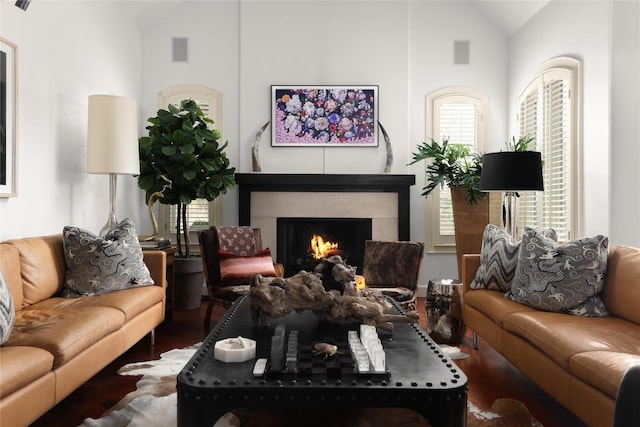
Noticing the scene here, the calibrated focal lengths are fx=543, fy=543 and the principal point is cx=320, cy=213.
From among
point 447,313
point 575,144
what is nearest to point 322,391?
point 447,313

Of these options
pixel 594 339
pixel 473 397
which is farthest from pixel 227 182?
pixel 594 339

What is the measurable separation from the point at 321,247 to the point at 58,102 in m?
3.04

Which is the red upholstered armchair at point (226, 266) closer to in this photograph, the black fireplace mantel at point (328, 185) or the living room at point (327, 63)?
the black fireplace mantel at point (328, 185)

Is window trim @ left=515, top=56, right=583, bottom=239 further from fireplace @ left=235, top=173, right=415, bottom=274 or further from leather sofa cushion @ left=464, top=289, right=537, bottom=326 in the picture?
fireplace @ left=235, top=173, right=415, bottom=274

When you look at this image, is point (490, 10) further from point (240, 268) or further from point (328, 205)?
point (240, 268)

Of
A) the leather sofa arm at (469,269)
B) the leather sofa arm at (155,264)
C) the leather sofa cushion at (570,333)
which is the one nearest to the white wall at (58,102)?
the leather sofa arm at (155,264)

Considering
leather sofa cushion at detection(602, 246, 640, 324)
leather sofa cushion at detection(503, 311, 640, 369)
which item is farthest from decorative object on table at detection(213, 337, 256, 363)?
leather sofa cushion at detection(602, 246, 640, 324)

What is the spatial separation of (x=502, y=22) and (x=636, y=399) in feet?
18.2

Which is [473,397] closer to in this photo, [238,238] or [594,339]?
[594,339]

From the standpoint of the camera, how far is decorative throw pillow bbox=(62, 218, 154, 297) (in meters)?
3.52

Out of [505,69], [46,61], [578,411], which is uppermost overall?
[505,69]

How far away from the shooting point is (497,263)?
145 inches

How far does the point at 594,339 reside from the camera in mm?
2453

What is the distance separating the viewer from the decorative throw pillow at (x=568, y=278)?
302 centimetres
